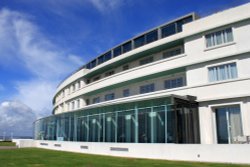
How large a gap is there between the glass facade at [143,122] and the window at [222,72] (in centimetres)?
306

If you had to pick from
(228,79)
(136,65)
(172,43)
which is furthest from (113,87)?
(228,79)

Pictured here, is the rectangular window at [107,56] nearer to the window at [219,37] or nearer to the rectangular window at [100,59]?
the rectangular window at [100,59]

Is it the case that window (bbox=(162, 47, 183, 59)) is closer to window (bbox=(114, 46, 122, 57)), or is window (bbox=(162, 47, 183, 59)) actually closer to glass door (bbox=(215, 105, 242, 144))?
glass door (bbox=(215, 105, 242, 144))

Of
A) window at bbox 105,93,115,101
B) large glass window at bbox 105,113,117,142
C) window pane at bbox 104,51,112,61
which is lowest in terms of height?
large glass window at bbox 105,113,117,142

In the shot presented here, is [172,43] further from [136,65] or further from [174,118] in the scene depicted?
[174,118]

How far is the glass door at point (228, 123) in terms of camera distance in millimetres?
22906

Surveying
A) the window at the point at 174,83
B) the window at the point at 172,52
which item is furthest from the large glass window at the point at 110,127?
the window at the point at 172,52

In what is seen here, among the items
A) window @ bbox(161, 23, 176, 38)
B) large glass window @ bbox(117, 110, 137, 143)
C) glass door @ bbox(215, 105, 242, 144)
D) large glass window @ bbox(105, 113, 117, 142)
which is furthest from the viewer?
window @ bbox(161, 23, 176, 38)

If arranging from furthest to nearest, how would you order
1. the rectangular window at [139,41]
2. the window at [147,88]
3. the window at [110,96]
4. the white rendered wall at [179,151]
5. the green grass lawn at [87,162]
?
the window at [110,96]
the rectangular window at [139,41]
the window at [147,88]
the white rendered wall at [179,151]
the green grass lawn at [87,162]

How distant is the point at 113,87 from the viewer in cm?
3800

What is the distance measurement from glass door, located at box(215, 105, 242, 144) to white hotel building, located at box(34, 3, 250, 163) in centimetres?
8

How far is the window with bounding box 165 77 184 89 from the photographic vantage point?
95.0ft

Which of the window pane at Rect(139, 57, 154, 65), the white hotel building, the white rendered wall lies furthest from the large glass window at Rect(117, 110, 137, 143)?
the window pane at Rect(139, 57, 154, 65)

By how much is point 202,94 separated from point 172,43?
692cm
